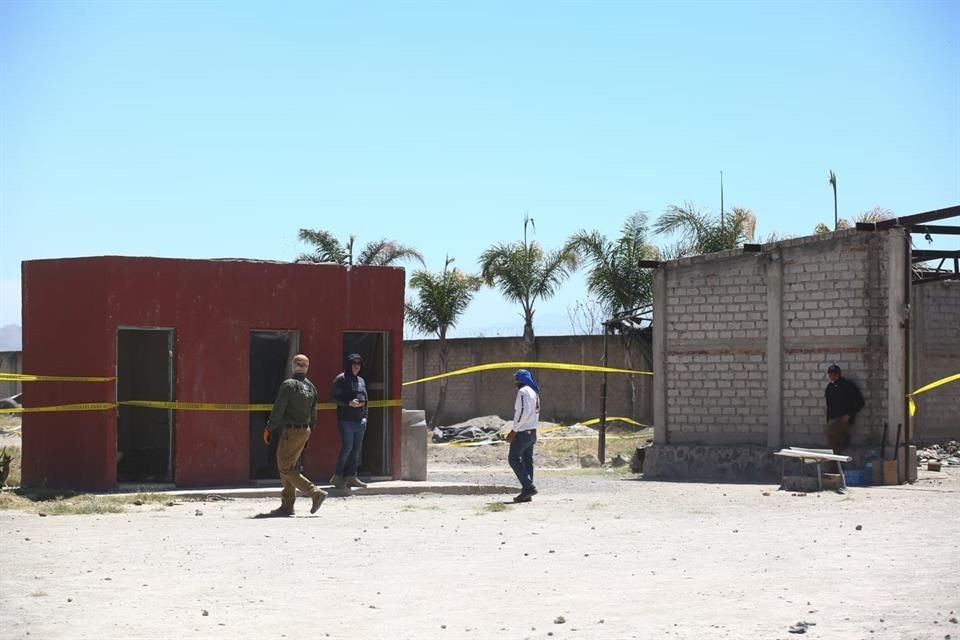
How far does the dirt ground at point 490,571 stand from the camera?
8.55m

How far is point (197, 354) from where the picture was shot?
18.0m

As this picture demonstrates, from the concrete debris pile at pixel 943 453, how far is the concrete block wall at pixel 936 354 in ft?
1.34

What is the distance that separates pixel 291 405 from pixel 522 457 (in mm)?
3524


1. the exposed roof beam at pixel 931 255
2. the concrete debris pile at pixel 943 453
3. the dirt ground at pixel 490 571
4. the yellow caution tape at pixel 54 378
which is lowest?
the concrete debris pile at pixel 943 453

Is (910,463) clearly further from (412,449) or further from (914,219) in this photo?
(412,449)

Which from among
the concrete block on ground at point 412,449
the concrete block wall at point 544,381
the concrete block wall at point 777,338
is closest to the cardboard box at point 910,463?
the concrete block wall at point 777,338

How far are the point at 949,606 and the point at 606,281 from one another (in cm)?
2688

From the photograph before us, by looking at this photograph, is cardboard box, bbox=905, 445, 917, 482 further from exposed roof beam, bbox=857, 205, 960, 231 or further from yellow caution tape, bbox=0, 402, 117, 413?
yellow caution tape, bbox=0, 402, 117, 413

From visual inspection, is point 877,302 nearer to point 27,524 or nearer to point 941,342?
point 941,342

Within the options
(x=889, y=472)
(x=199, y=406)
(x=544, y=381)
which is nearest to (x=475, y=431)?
(x=544, y=381)

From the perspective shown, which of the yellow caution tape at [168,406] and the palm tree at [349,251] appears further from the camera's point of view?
the palm tree at [349,251]

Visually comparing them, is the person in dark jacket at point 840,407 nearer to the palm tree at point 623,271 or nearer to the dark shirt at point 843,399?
the dark shirt at point 843,399

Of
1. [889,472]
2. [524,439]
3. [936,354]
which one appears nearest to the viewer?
[524,439]

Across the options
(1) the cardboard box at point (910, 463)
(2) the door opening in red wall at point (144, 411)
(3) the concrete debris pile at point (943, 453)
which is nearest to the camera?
(2) the door opening in red wall at point (144, 411)
